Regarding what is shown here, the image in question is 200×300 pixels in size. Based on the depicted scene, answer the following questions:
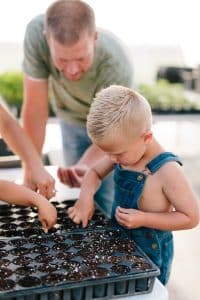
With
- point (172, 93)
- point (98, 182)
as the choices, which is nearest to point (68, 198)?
point (98, 182)

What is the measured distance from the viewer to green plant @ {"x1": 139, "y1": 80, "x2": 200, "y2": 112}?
13.6 ft

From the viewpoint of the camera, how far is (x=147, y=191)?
1.11 meters

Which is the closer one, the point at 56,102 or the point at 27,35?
the point at 27,35


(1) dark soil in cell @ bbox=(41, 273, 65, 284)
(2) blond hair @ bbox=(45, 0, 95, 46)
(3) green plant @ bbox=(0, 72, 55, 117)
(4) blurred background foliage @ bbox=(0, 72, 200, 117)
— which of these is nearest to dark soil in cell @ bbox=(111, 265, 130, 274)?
(1) dark soil in cell @ bbox=(41, 273, 65, 284)

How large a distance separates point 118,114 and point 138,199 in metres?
0.26

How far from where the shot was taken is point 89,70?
4.92 feet

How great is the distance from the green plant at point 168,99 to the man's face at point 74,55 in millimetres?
2852

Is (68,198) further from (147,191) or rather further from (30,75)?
(30,75)

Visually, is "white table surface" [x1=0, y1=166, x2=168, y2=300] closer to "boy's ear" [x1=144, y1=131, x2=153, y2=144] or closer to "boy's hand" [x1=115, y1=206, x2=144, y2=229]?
"boy's hand" [x1=115, y1=206, x2=144, y2=229]

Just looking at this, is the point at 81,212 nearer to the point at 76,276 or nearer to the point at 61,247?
the point at 61,247

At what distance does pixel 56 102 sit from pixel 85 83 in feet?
0.99

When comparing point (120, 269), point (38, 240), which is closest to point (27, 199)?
point (38, 240)

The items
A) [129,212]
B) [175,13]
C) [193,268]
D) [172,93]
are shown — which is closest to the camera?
[129,212]

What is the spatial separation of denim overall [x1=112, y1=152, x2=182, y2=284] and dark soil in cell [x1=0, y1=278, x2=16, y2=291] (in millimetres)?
367
